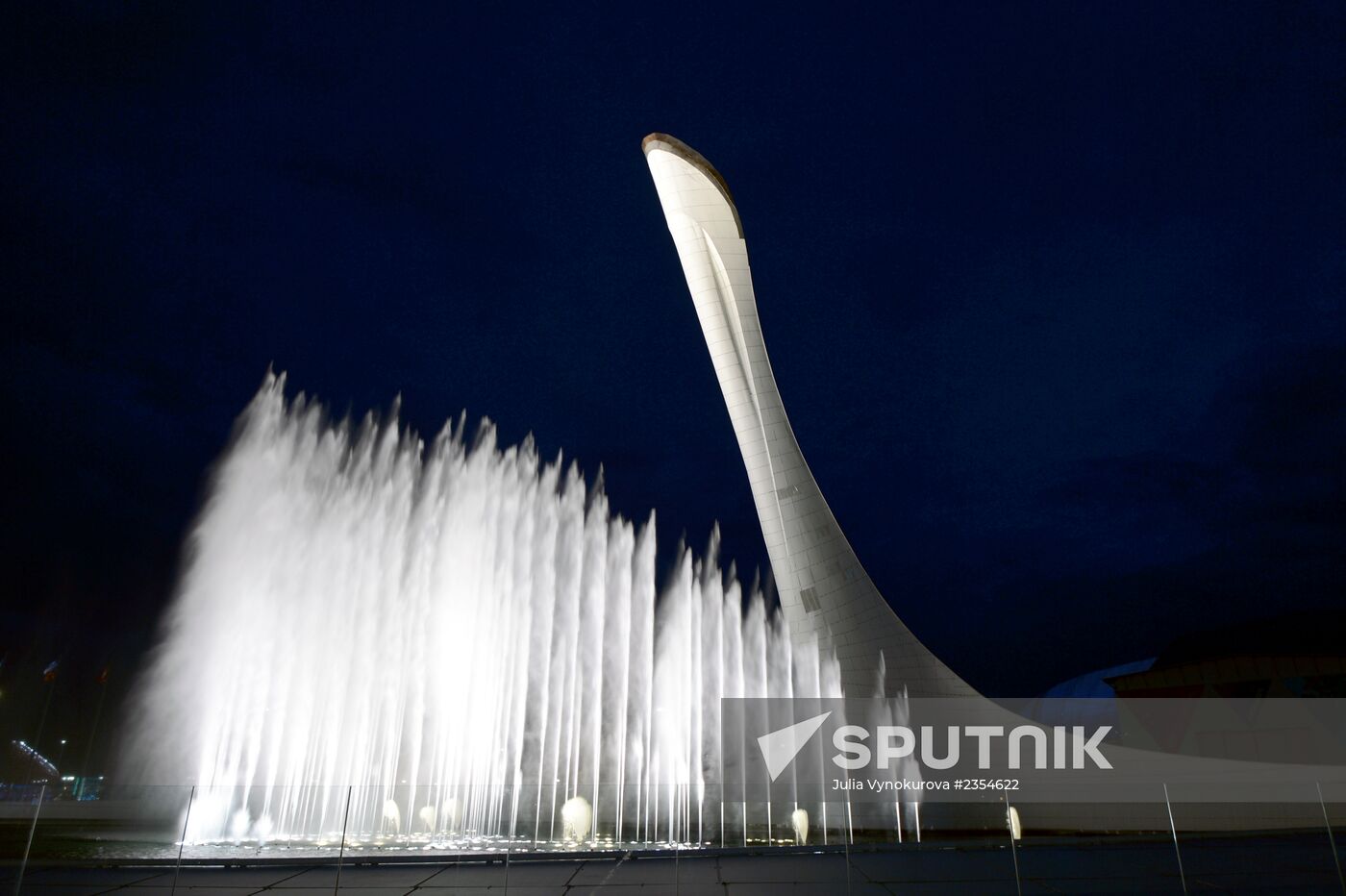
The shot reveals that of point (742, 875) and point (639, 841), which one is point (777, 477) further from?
point (742, 875)

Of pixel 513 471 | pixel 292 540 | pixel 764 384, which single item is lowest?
pixel 292 540

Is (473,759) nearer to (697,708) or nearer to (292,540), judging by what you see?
(697,708)

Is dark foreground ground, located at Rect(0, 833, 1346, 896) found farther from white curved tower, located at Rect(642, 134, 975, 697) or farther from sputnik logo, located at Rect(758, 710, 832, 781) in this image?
white curved tower, located at Rect(642, 134, 975, 697)

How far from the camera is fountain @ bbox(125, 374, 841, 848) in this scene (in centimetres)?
1669

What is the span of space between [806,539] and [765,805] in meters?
7.39

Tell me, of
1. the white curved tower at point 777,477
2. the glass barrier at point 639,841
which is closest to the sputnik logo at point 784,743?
the glass barrier at point 639,841

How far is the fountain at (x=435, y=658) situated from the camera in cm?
1669

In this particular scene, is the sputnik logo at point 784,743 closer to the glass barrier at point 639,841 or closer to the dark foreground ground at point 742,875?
the glass barrier at point 639,841

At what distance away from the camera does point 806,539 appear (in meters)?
21.4

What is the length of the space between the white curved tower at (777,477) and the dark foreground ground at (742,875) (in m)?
9.73

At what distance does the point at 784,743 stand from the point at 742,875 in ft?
31.4

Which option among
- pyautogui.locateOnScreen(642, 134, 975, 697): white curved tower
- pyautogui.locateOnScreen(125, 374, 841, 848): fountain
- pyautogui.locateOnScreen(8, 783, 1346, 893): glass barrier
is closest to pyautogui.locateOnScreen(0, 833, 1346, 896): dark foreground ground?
pyautogui.locateOnScreen(8, 783, 1346, 893): glass barrier

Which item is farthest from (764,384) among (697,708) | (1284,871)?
(1284,871)

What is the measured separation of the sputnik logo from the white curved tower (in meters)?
2.97
